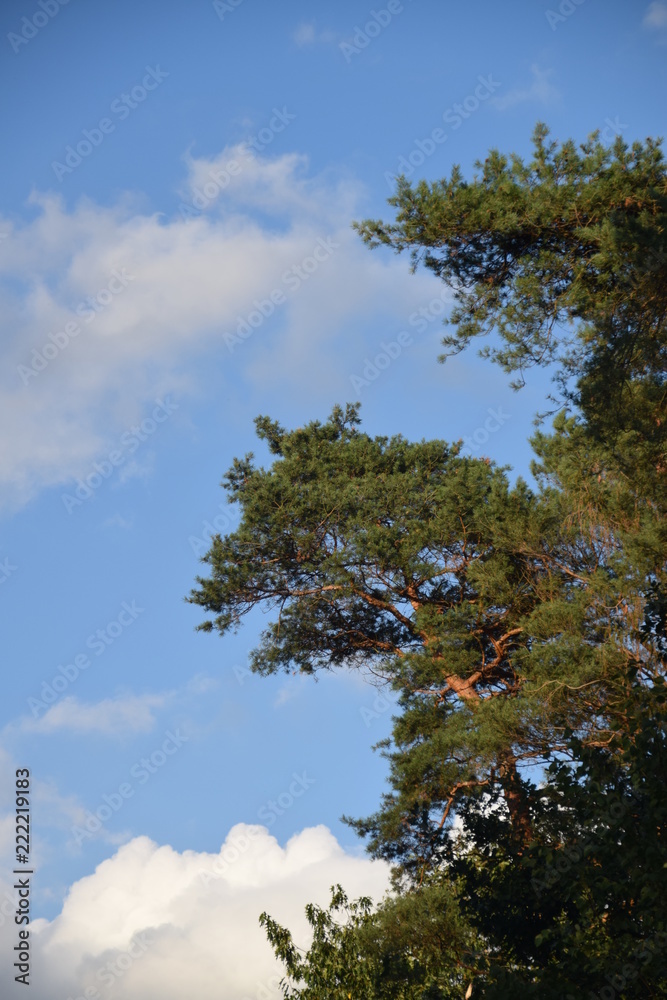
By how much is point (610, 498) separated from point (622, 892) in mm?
8483

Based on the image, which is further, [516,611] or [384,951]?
[516,611]

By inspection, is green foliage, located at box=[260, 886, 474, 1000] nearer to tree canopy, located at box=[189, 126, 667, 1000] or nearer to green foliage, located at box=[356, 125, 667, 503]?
tree canopy, located at box=[189, 126, 667, 1000]

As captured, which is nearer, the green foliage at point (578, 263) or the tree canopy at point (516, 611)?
the tree canopy at point (516, 611)

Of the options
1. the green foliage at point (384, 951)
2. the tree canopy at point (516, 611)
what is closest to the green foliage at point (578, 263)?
the tree canopy at point (516, 611)

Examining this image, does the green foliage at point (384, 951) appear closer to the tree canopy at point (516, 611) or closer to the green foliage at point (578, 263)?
the tree canopy at point (516, 611)

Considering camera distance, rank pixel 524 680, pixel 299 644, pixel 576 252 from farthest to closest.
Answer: pixel 299 644 → pixel 524 680 → pixel 576 252

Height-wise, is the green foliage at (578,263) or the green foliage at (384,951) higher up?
the green foliage at (578,263)

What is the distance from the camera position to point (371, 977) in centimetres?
1345

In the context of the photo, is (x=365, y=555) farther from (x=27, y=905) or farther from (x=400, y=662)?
(x=27, y=905)

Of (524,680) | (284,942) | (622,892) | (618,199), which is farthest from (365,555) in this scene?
(622,892)

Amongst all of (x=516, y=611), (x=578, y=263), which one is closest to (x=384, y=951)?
(x=516, y=611)

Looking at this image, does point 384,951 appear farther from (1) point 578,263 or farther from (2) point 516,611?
(1) point 578,263

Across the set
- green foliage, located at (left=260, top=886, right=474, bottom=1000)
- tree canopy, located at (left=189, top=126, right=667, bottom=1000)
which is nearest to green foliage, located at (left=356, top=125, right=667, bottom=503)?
tree canopy, located at (left=189, top=126, right=667, bottom=1000)

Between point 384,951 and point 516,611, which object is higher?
point 516,611
